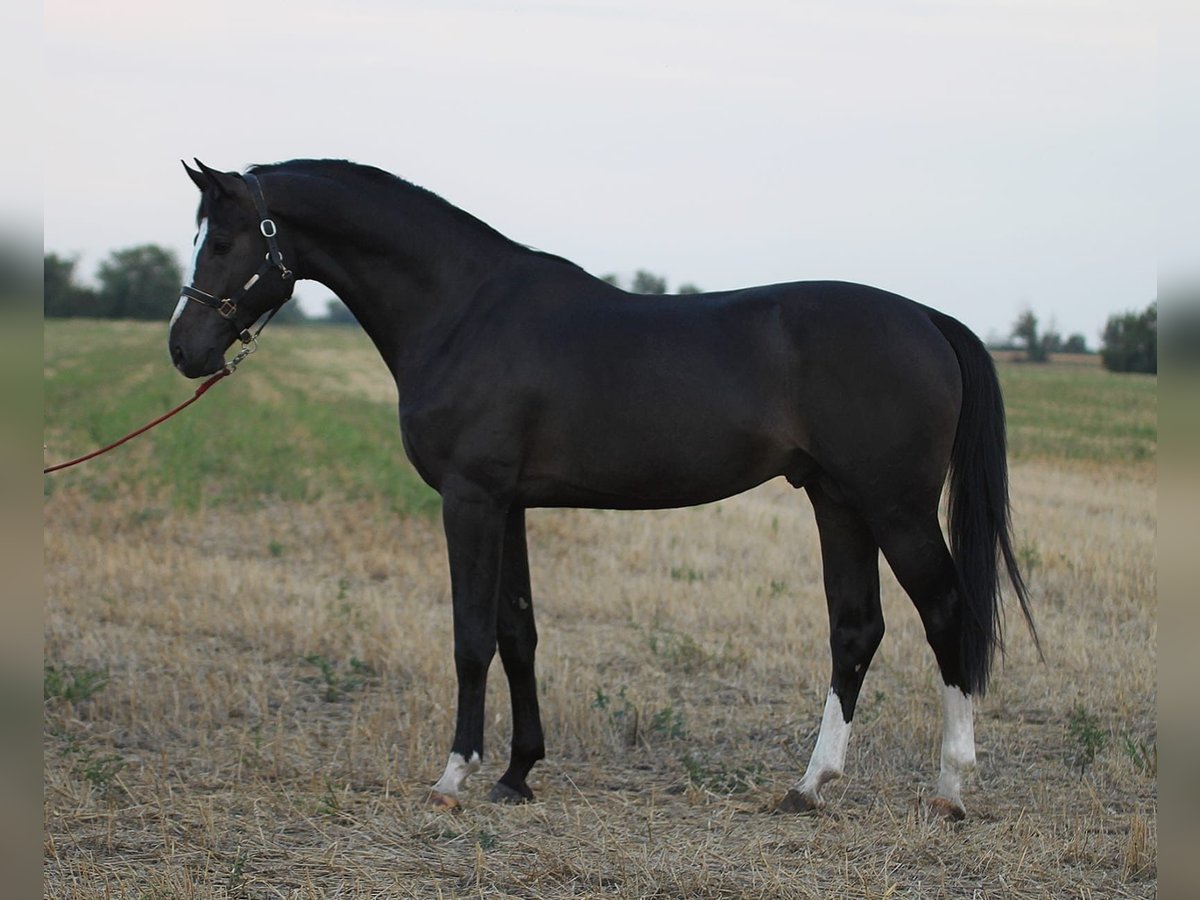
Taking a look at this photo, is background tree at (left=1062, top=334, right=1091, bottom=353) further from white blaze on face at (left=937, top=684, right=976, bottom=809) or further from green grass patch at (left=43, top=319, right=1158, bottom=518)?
white blaze on face at (left=937, top=684, right=976, bottom=809)

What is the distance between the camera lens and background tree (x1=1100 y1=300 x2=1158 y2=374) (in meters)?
29.0

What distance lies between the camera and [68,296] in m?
82.1

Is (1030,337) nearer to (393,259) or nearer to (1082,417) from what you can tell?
(1082,417)

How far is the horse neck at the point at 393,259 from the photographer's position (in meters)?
5.16

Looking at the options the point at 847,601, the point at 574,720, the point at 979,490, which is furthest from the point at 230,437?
the point at 979,490

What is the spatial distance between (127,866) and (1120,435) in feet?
73.3

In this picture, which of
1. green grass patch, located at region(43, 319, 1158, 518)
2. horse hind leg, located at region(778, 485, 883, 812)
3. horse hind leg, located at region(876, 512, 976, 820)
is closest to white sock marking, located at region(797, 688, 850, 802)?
horse hind leg, located at region(778, 485, 883, 812)

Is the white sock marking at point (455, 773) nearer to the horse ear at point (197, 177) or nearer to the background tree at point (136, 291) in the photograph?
the horse ear at point (197, 177)

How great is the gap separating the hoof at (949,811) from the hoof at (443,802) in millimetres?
2024

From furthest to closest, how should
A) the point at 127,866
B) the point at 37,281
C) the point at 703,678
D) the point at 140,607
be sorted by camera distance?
the point at 140,607
the point at 703,678
the point at 127,866
the point at 37,281

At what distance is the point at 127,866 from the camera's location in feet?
13.6

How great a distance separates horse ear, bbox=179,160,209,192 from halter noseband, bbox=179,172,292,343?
0.56 ft

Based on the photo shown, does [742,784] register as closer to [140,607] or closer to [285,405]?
[140,607]

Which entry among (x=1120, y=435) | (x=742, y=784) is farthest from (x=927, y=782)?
(x=1120, y=435)
